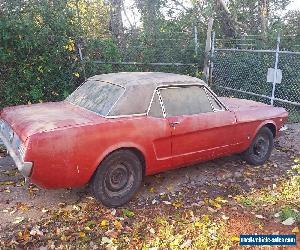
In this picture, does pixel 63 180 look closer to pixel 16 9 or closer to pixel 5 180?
pixel 5 180

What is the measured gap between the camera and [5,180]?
5367 mm

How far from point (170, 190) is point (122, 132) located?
1343mm

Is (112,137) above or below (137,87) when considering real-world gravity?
below

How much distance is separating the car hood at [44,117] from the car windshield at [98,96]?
0.35ft

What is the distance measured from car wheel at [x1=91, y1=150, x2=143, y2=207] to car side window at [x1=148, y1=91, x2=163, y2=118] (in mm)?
609

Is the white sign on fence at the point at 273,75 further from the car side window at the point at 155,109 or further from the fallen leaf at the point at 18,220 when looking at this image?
the fallen leaf at the point at 18,220

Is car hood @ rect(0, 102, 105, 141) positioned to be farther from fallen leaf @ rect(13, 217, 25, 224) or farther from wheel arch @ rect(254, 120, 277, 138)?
wheel arch @ rect(254, 120, 277, 138)

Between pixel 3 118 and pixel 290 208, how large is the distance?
400cm

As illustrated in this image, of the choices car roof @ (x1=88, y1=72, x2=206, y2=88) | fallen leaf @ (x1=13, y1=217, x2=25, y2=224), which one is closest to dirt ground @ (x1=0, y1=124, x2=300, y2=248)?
fallen leaf @ (x1=13, y1=217, x2=25, y2=224)

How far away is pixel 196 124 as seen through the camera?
511 cm

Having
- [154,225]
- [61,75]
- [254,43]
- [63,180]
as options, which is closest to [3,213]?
[63,180]

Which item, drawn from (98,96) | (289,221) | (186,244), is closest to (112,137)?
(98,96)

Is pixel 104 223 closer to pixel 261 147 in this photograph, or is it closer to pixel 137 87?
pixel 137 87

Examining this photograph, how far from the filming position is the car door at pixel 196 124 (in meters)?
4.96
